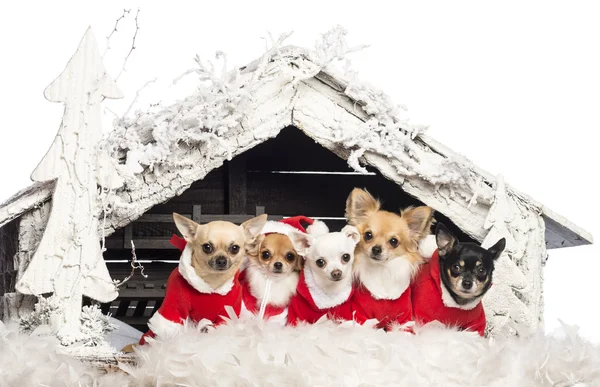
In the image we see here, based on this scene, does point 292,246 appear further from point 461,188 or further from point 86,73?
point 86,73

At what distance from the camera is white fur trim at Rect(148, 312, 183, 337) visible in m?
3.14

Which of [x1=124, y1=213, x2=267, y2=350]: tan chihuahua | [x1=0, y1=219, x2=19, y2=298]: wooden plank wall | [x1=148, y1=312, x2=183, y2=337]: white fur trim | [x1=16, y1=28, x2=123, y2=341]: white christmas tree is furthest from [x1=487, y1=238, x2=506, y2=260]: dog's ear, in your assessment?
[x1=0, y1=219, x2=19, y2=298]: wooden plank wall

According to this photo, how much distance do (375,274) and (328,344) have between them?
564mm

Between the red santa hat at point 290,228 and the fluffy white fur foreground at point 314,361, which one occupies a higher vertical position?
the red santa hat at point 290,228

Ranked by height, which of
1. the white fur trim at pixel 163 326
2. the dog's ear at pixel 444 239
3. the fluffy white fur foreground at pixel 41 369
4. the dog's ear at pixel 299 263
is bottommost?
the fluffy white fur foreground at pixel 41 369

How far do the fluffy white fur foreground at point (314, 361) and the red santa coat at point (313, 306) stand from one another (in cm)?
31

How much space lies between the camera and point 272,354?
2752mm

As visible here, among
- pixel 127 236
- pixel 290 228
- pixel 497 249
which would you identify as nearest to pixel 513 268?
pixel 497 249

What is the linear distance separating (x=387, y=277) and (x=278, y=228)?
0.42 meters

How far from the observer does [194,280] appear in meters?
3.21

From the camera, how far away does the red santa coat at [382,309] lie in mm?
3318

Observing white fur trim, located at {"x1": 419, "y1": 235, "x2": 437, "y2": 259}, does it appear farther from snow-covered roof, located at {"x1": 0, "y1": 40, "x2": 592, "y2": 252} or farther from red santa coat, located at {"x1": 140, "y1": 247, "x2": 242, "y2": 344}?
red santa coat, located at {"x1": 140, "y1": 247, "x2": 242, "y2": 344}

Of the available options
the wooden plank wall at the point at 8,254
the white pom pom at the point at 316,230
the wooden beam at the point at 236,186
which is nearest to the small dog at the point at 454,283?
the white pom pom at the point at 316,230

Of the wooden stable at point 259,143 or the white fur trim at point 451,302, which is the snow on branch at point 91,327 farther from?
the white fur trim at point 451,302
